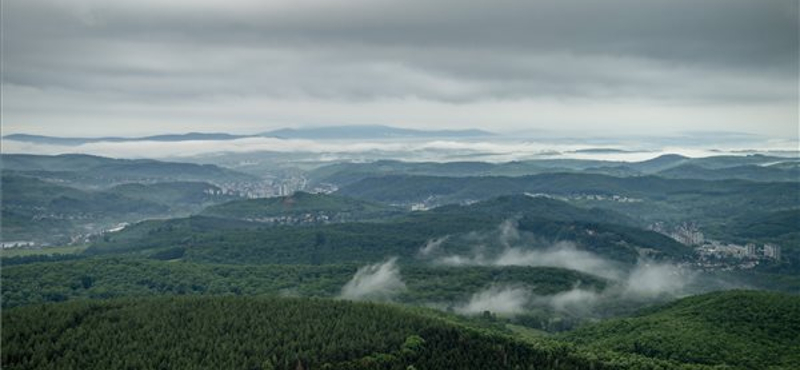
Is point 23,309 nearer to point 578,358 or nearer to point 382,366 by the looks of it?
point 382,366

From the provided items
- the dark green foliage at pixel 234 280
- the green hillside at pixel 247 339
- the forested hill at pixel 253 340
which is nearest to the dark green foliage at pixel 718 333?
the forested hill at pixel 253 340

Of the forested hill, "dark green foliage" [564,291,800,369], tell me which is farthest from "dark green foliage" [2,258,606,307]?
the forested hill

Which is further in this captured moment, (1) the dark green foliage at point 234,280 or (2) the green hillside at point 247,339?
(1) the dark green foliage at point 234,280

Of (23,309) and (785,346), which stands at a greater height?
(23,309)

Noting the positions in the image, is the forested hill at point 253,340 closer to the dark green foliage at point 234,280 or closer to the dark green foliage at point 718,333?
the dark green foliage at point 718,333

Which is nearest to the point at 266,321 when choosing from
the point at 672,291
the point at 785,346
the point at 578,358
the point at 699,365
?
the point at 578,358

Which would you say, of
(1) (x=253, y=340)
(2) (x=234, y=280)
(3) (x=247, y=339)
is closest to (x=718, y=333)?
(1) (x=253, y=340)
